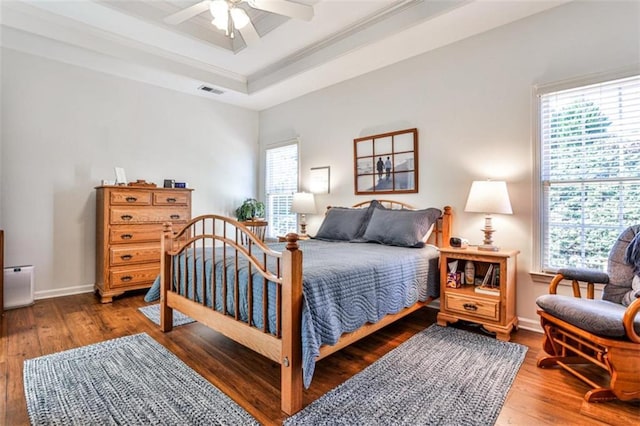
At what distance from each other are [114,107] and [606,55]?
505cm

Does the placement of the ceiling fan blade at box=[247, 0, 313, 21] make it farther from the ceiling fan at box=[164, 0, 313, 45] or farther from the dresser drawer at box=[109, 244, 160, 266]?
the dresser drawer at box=[109, 244, 160, 266]

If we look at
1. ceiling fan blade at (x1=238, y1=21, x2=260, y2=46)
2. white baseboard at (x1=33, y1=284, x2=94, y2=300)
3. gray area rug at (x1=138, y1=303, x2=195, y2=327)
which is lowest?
gray area rug at (x1=138, y1=303, x2=195, y2=327)

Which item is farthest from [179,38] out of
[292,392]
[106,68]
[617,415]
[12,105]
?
[617,415]

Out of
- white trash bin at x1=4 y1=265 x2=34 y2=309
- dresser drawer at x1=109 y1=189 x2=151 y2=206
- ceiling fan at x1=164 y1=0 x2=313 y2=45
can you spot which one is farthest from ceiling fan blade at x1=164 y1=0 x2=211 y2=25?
white trash bin at x1=4 y1=265 x2=34 y2=309

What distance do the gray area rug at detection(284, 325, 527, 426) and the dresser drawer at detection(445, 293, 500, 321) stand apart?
214 mm

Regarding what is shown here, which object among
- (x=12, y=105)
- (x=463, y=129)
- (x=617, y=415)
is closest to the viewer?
(x=617, y=415)

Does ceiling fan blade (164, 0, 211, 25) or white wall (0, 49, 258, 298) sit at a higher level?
ceiling fan blade (164, 0, 211, 25)

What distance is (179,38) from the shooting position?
3592 millimetres

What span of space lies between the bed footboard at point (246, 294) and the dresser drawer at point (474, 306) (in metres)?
1.66

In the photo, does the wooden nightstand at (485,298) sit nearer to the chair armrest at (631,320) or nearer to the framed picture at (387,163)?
the chair armrest at (631,320)

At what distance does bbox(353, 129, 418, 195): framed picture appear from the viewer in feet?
11.9

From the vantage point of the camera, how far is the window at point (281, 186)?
199 inches

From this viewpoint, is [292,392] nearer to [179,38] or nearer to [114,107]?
[179,38]

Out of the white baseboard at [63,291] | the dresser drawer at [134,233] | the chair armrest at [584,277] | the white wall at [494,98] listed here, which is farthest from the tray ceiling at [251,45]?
the white baseboard at [63,291]
